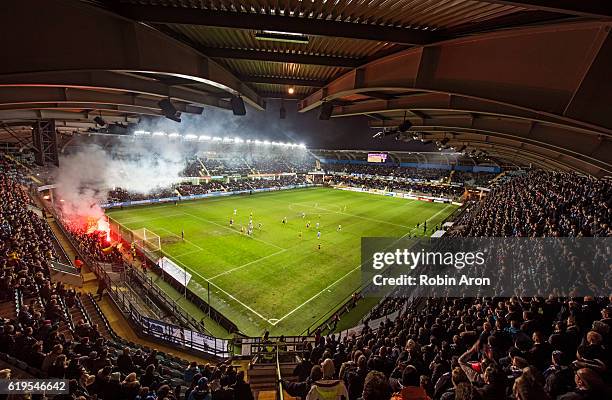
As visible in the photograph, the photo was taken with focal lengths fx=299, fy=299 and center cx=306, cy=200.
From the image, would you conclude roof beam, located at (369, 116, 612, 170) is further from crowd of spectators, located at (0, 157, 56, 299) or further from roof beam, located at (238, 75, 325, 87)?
crowd of spectators, located at (0, 157, 56, 299)

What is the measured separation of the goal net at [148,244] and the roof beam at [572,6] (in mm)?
25021

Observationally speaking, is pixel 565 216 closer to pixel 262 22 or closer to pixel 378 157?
pixel 262 22

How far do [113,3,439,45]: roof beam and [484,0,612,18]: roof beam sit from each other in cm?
199

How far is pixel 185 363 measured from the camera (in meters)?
10.9

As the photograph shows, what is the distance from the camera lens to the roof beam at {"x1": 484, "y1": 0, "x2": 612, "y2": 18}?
2.74 m

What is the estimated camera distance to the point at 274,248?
88.7 feet

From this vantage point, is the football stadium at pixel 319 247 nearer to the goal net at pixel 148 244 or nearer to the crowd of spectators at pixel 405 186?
the goal net at pixel 148 244

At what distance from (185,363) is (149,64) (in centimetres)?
1028

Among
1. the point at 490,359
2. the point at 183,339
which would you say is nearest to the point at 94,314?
the point at 183,339

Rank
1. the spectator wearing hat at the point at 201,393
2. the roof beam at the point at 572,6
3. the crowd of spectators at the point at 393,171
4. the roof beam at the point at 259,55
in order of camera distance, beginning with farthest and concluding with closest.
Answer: the crowd of spectators at the point at 393,171
the spectator wearing hat at the point at 201,393
the roof beam at the point at 259,55
the roof beam at the point at 572,6

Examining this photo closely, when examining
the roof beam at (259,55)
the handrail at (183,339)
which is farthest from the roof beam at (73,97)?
the handrail at (183,339)

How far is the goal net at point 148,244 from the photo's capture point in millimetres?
→ 23913

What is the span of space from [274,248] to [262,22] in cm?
2391

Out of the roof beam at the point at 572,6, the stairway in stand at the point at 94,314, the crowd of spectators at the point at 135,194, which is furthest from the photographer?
the crowd of spectators at the point at 135,194
